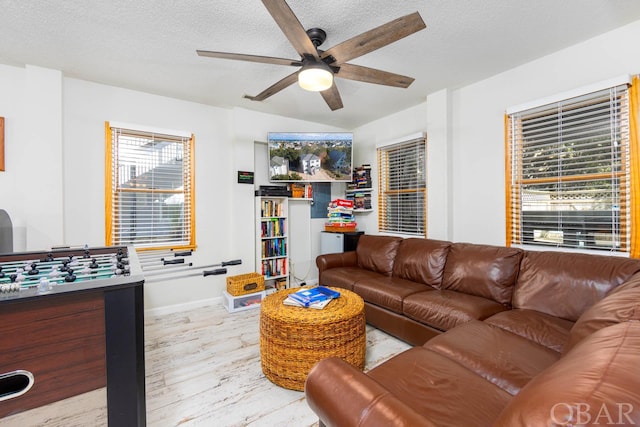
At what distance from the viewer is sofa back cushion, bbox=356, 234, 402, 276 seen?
10.7 ft

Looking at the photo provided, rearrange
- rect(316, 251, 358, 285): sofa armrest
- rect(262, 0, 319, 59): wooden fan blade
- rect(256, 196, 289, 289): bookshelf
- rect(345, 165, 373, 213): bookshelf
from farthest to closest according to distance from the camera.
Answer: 1. rect(345, 165, 373, 213): bookshelf
2. rect(256, 196, 289, 289): bookshelf
3. rect(316, 251, 358, 285): sofa armrest
4. rect(262, 0, 319, 59): wooden fan blade

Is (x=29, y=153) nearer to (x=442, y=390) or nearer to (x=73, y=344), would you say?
(x=73, y=344)

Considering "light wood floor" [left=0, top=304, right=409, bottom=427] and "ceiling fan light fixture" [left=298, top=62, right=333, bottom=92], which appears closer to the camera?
"light wood floor" [left=0, top=304, right=409, bottom=427]

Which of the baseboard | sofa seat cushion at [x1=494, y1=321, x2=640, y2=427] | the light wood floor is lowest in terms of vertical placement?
the light wood floor

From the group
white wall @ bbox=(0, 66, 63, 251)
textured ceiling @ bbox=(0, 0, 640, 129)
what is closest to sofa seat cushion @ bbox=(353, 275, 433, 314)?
textured ceiling @ bbox=(0, 0, 640, 129)

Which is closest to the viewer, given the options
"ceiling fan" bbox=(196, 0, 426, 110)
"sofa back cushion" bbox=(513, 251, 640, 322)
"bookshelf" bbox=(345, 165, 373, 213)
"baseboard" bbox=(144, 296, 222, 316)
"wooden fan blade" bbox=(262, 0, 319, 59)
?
"wooden fan blade" bbox=(262, 0, 319, 59)

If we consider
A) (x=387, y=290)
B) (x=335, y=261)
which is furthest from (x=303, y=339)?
(x=335, y=261)

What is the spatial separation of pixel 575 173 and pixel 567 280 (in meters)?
1.02

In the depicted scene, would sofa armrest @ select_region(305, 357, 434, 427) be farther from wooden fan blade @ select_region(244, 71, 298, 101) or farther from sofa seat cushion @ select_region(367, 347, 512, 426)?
wooden fan blade @ select_region(244, 71, 298, 101)

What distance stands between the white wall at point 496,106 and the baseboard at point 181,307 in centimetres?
315

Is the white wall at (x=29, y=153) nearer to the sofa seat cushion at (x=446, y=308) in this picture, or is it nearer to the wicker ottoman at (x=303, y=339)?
the wicker ottoman at (x=303, y=339)

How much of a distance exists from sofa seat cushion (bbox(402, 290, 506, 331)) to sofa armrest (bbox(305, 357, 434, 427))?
1.33 meters

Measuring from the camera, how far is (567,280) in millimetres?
1935

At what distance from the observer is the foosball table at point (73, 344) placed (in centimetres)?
99
